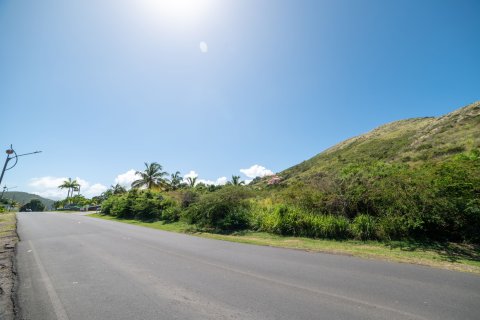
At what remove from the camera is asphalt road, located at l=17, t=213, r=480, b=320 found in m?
3.80

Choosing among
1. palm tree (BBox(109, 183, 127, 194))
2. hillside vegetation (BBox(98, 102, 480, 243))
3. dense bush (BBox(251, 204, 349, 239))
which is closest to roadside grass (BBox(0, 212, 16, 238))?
hillside vegetation (BBox(98, 102, 480, 243))

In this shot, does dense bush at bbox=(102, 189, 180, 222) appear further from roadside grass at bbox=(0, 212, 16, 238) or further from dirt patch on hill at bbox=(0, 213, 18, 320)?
dirt patch on hill at bbox=(0, 213, 18, 320)

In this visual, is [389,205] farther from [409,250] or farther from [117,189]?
[117,189]

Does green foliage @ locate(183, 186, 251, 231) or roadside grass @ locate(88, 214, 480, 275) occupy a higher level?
green foliage @ locate(183, 186, 251, 231)

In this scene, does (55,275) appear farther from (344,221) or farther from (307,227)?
(344,221)

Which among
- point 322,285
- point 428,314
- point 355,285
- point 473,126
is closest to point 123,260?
point 322,285

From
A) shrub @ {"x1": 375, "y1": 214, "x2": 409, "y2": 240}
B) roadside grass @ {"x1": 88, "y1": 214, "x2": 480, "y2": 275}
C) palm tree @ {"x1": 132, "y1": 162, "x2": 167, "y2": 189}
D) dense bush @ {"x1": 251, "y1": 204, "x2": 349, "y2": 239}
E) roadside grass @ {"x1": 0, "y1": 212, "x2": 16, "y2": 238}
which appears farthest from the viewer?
palm tree @ {"x1": 132, "y1": 162, "x2": 167, "y2": 189}

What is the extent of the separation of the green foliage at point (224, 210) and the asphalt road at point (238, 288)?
753 centimetres

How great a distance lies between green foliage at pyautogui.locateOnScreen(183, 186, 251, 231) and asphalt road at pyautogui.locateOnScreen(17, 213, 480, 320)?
753 centimetres

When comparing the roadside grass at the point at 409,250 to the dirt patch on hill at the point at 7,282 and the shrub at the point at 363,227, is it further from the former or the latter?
the dirt patch on hill at the point at 7,282

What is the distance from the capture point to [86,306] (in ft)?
13.5

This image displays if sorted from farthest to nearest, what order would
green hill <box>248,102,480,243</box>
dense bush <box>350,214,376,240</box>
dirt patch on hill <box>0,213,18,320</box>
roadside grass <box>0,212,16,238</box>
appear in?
roadside grass <box>0,212,16,238</box> < dense bush <box>350,214,376,240</box> < green hill <box>248,102,480,243</box> < dirt patch on hill <box>0,213,18,320</box>

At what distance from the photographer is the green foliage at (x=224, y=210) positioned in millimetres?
15336

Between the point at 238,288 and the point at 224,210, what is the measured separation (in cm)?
1137
